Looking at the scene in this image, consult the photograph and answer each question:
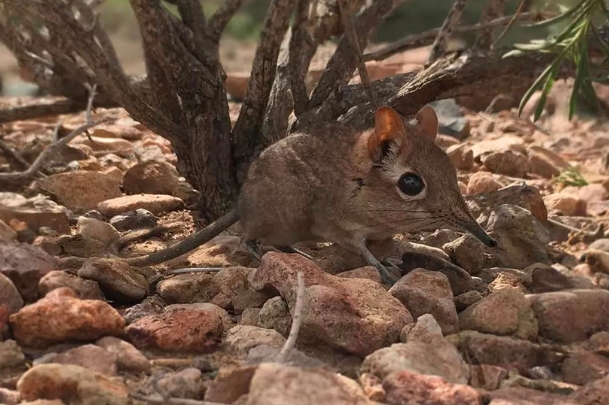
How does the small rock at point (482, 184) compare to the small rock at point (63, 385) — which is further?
the small rock at point (482, 184)

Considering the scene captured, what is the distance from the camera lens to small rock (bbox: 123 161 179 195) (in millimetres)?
5066

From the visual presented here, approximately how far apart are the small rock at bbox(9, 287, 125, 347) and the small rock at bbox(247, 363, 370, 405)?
0.65 meters

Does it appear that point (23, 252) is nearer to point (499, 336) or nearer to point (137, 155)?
point (499, 336)

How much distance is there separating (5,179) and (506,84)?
2.89 m

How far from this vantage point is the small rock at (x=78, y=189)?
4782mm

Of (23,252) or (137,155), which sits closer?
(23,252)

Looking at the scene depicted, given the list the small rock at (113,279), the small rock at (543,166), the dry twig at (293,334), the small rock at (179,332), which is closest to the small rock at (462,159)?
the small rock at (543,166)

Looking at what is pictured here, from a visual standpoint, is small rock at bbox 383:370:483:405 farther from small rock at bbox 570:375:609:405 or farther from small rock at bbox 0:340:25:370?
small rock at bbox 0:340:25:370

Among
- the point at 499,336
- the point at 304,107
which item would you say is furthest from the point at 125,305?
the point at 304,107

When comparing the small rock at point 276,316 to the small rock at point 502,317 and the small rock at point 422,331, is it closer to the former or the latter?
the small rock at point 422,331

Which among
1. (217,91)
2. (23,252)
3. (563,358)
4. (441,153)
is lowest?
(563,358)

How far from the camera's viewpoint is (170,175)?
16.9ft

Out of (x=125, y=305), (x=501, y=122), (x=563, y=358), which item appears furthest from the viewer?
(x=501, y=122)

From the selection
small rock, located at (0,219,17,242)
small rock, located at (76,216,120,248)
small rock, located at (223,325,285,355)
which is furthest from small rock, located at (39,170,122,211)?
small rock, located at (223,325,285,355)
